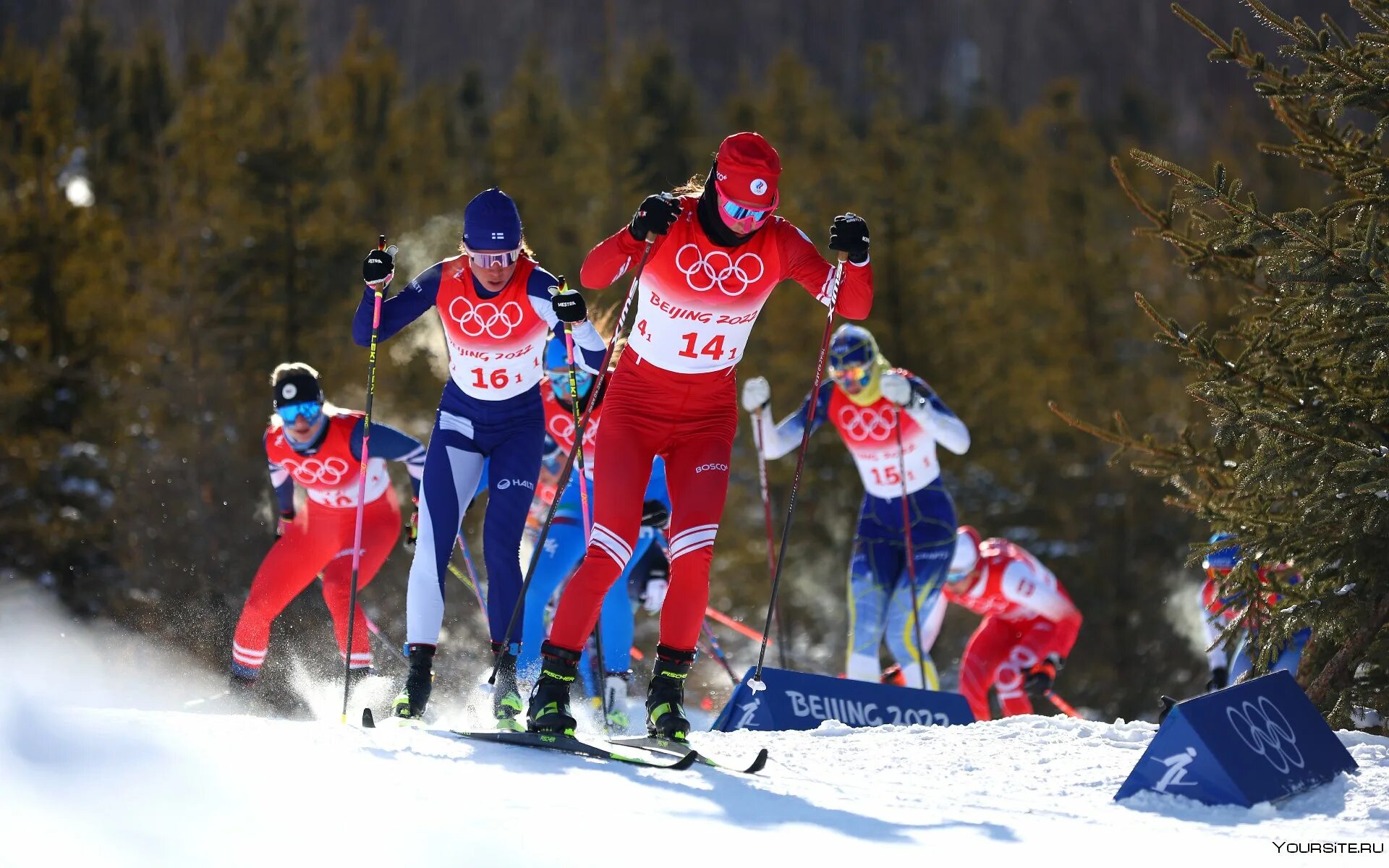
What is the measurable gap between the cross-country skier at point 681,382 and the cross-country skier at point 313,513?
299 cm

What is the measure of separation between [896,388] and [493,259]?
2.99 metres

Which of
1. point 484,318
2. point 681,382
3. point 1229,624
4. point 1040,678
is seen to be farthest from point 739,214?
point 1040,678

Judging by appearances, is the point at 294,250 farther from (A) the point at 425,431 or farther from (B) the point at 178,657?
(B) the point at 178,657

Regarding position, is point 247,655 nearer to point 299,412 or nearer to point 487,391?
point 299,412

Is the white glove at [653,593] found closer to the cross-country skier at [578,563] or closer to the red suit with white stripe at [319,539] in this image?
the cross-country skier at [578,563]

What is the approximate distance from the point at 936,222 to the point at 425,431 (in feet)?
34.3

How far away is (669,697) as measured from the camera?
530 centimetres

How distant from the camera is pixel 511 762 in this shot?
4.55 meters

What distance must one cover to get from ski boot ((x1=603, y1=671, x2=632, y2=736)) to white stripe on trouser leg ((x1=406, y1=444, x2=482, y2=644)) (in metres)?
2.01

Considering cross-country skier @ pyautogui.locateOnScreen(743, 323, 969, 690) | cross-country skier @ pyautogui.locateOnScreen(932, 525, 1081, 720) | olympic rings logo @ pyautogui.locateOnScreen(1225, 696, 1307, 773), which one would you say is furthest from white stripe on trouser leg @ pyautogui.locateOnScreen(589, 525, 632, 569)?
cross-country skier @ pyautogui.locateOnScreen(932, 525, 1081, 720)

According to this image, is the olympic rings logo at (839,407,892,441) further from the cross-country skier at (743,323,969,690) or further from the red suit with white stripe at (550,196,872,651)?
the red suit with white stripe at (550,196,872,651)

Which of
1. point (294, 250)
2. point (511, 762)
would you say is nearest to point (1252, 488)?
point (511, 762)

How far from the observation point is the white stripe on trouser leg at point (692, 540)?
5223 millimetres

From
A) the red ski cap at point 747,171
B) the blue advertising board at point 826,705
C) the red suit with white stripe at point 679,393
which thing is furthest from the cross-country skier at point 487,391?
the blue advertising board at point 826,705
